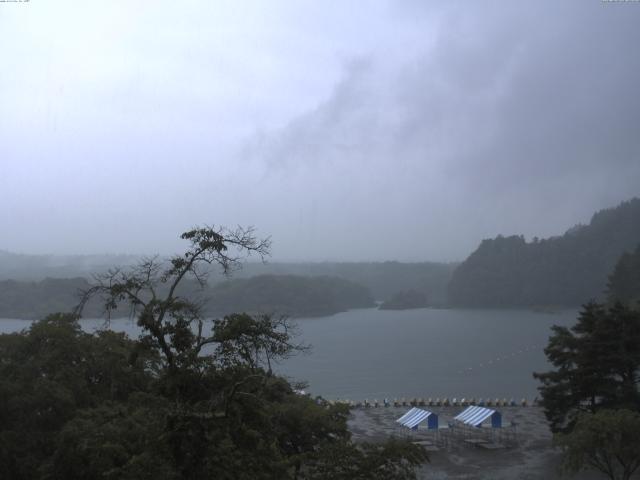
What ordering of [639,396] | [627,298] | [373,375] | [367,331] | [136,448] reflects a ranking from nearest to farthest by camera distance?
1. [136,448]
2. [639,396]
3. [373,375]
4. [627,298]
5. [367,331]

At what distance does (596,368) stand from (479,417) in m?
2.92

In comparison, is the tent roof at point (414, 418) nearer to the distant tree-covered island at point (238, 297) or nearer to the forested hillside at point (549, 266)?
the distant tree-covered island at point (238, 297)

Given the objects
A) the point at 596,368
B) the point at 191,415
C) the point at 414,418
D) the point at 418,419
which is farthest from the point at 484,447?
the point at 191,415

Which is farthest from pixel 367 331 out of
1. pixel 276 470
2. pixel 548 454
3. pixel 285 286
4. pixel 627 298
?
pixel 276 470

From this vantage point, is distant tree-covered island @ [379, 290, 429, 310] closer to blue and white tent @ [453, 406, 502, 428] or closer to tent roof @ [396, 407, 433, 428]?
tent roof @ [396, 407, 433, 428]

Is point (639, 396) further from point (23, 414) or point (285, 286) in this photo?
point (285, 286)

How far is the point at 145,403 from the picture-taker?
482 cm

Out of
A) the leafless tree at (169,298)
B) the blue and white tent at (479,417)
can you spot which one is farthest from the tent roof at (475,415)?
the leafless tree at (169,298)

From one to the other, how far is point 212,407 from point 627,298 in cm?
4066

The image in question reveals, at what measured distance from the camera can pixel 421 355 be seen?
1599 inches

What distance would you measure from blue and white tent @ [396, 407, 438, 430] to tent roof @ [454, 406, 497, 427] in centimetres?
69

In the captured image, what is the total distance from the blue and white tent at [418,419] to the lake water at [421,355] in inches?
306

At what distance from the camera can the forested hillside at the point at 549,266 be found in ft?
239

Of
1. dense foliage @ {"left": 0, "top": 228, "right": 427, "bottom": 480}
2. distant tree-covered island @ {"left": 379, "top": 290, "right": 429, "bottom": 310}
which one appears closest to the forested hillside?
distant tree-covered island @ {"left": 379, "top": 290, "right": 429, "bottom": 310}
